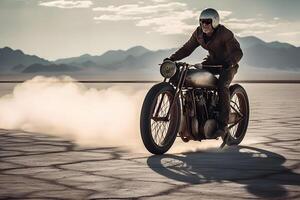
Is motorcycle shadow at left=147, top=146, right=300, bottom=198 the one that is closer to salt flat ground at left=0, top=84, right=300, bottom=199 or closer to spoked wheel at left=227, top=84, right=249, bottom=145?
salt flat ground at left=0, top=84, right=300, bottom=199

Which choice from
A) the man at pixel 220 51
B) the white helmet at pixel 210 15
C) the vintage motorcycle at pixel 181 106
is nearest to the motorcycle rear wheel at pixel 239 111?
the vintage motorcycle at pixel 181 106

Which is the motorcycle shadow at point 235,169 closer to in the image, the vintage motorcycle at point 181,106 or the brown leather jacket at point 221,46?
the vintage motorcycle at point 181,106

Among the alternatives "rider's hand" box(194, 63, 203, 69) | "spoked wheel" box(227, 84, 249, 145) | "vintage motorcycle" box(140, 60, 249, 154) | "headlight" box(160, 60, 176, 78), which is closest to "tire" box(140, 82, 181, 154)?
"vintage motorcycle" box(140, 60, 249, 154)

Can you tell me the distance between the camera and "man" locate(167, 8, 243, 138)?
8039mm

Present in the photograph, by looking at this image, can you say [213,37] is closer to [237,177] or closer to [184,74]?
[184,74]

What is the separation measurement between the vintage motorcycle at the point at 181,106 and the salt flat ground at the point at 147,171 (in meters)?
0.21

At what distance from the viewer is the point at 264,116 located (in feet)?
47.3

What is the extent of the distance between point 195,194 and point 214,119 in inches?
125

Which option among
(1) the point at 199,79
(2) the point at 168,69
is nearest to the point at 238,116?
(1) the point at 199,79

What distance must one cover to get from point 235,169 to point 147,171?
85 cm

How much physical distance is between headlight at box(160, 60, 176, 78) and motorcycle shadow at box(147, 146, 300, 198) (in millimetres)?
915

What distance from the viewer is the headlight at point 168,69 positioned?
757 centimetres

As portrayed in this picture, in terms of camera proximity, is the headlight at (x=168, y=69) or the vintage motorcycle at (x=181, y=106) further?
the headlight at (x=168, y=69)

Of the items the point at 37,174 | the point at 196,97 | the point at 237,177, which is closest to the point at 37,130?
the point at 196,97
